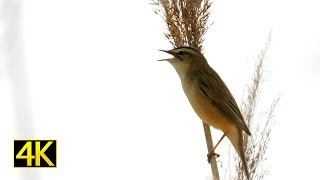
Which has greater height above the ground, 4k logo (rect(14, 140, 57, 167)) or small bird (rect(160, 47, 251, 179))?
small bird (rect(160, 47, 251, 179))

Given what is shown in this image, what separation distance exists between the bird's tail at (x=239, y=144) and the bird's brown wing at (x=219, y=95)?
56mm

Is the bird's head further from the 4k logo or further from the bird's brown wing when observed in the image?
the 4k logo

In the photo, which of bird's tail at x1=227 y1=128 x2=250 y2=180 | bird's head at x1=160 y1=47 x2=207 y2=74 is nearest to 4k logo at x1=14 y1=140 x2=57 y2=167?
bird's head at x1=160 y1=47 x2=207 y2=74

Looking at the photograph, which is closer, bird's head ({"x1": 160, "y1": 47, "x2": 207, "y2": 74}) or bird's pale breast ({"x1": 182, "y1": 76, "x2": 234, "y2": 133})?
bird's head ({"x1": 160, "y1": 47, "x2": 207, "y2": 74})

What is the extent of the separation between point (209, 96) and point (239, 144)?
347mm

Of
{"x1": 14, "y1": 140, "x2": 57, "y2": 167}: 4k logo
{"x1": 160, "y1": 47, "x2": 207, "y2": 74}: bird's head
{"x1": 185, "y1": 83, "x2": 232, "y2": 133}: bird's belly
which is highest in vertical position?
{"x1": 160, "y1": 47, "x2": 207, "y2": 74}: bird's head

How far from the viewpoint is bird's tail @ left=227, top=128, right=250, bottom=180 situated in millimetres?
1576

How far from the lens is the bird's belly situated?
2.20 metres

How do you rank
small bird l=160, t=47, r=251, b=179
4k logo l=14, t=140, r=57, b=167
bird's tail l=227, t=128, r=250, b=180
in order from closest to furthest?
bird's tail l=227, t=128, r=250, b=180 → 4k logo l=14, t=140, r=57, b=167 → small bird l=160, t=47, r=251, b=179

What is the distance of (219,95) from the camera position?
2.27m

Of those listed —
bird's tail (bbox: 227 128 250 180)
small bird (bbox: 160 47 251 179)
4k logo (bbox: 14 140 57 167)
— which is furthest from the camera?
small bird (bbox: 160 47 251 179)

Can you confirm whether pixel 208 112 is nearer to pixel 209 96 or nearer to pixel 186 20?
pixel 209 96

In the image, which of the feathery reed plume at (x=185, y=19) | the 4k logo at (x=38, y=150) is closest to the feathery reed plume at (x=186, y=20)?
the feathery reed plume at (x=185, y=19)

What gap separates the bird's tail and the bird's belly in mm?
53
